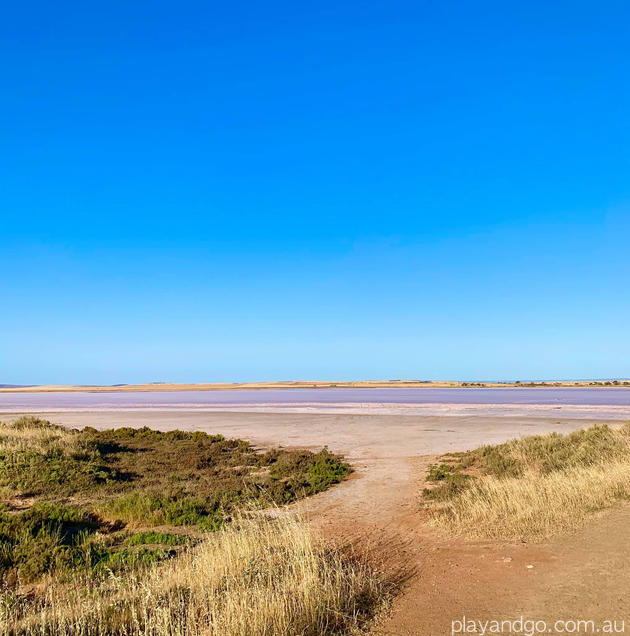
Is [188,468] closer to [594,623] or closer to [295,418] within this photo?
[594,623]

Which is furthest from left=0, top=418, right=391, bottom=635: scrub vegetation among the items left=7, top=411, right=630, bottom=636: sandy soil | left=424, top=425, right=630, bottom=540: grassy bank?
left=424, top=425, right=630, bottom=540: grassy bank

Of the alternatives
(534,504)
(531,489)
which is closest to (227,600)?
(534,504)

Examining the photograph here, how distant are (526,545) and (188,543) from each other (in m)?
6.68

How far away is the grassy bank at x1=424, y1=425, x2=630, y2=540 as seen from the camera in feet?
35.7

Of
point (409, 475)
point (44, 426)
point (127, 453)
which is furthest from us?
point (44, 426)

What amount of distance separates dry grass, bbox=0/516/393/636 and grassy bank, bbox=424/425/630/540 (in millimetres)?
3541

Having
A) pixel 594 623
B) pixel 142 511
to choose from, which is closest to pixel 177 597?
pixel 594 623

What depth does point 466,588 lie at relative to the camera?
25.8ft

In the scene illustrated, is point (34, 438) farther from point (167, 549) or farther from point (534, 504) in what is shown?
point (534, 504)

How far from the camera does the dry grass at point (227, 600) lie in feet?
20.2

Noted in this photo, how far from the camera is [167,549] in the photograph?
11.0m

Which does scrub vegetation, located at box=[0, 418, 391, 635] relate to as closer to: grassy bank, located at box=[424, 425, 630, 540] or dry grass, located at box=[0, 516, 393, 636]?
dry grass, located at box=[0, 516, 393, 636]

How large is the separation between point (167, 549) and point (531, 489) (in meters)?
8.30

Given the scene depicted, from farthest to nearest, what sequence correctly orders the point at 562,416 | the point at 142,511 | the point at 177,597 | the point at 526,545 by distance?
the point at 562,416, the point at 142,511, the point at 526,545, the point at 177,597
